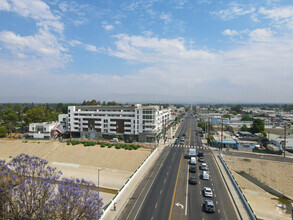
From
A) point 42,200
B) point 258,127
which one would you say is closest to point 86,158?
point 42,200

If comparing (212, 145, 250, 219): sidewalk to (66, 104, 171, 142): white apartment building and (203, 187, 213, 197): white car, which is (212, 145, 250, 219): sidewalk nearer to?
(203, 187, 213, 197): white car

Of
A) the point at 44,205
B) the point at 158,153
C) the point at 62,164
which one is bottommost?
the point at 62,164

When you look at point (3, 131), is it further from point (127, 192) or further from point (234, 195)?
point (234, 195)

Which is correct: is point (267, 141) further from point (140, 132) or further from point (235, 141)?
point (140, 132)

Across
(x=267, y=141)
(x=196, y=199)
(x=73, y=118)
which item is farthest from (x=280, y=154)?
(x=73, y=118)

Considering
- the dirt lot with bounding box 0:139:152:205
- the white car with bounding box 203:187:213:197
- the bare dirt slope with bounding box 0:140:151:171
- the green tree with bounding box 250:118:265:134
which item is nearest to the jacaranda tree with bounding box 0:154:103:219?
the white car with bounding box 203:187:213:197

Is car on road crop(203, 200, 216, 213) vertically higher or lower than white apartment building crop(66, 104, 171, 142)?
lower
